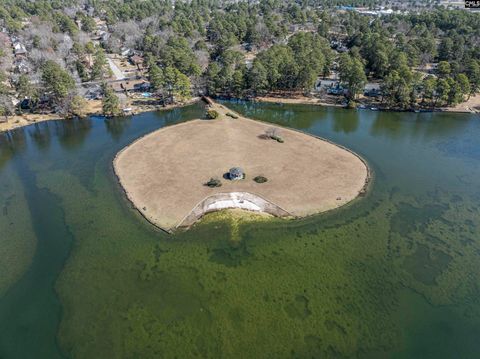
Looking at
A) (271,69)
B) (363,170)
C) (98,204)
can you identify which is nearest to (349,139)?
(363,170)

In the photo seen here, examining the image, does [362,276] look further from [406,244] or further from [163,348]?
[163,348]

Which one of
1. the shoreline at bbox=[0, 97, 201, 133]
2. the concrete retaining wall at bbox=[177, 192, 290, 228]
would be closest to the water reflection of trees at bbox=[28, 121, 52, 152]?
the shoreline at bbox=[0, 97, 201, 133]

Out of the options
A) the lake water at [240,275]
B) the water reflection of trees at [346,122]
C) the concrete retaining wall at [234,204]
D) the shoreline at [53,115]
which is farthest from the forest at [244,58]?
the concrete retaining wall at [234,204]

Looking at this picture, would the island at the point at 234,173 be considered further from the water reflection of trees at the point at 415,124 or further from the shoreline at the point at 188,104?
the water reflection of trees at the point at 415,124

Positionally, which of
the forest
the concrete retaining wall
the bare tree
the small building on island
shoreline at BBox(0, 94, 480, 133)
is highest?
the forest

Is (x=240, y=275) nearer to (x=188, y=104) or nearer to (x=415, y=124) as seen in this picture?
(x=188, y=104)

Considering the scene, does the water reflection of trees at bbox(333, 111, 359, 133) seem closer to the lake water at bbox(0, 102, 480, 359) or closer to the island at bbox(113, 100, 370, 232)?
the island at bbox(113, 100, 370, 232)
